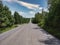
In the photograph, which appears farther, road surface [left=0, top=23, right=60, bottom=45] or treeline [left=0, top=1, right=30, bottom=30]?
treeline [left=0, top=1, right=30, bottom=30]

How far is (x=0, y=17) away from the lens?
3841 centimetres

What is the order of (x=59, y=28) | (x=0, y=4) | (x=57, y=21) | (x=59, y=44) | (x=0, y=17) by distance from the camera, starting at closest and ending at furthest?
(x=59, y=44) < (x=57, y=21) < (x=59, y=28) < (x=0, y=17) < (x=0, y=4)

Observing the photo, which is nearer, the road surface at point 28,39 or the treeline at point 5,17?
the road surface at point 28,39

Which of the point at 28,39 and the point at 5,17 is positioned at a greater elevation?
the point at 5,17

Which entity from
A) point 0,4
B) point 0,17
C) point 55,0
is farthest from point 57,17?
point 0,4

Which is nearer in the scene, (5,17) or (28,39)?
(28,39)

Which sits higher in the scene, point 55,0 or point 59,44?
point 55,0

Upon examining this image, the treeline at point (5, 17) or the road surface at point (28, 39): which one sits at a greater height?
the treeline at point (5, 17)

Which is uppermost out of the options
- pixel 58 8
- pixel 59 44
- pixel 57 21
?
pixel 58 8

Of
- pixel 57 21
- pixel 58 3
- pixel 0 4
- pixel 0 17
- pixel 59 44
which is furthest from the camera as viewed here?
pixel 0 4

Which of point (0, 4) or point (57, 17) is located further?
point (0, 4)

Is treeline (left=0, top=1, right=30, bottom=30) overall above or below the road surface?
above

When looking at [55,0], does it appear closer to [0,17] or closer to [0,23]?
[0,17]

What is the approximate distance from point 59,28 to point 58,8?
6.00 meters
